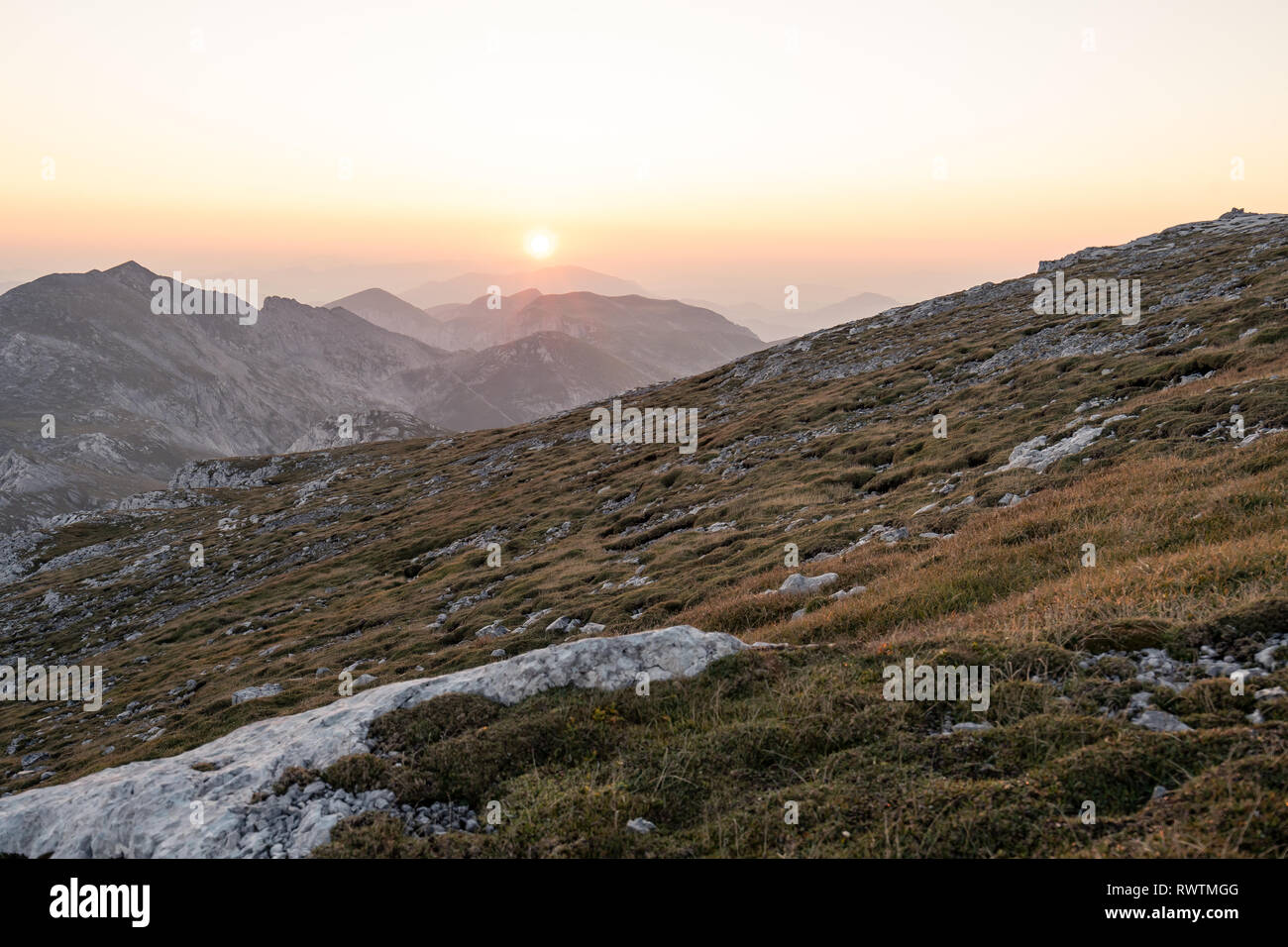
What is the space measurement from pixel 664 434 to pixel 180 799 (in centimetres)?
6272

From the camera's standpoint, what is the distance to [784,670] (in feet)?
38.2

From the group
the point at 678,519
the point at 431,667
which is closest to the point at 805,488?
the point at 678,519

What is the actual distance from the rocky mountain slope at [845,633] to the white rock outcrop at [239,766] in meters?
0.13

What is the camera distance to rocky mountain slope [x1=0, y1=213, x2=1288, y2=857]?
25.3ft

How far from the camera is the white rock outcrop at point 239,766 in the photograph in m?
9.13

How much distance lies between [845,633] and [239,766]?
11586 mm

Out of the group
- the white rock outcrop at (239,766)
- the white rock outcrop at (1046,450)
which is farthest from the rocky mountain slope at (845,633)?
the white rock outcrop at (1046,450)

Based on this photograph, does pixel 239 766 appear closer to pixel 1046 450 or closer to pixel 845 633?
pixel 845 633

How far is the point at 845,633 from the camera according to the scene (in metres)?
14.6

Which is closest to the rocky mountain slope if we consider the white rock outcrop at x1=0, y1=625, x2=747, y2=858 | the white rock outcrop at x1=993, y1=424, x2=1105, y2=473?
the white rock outcrop at x1=0, y1=625, x2=747, y2=858

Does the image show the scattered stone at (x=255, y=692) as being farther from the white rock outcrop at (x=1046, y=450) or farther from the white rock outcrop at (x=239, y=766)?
the white rock outcrop at (x=1046, y=450)

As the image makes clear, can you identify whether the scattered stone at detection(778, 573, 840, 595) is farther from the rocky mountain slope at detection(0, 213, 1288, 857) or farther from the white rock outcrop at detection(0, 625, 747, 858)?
the white rock outcrop at detection(0, 625, 747, 858)

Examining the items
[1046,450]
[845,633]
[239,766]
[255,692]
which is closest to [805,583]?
[845,633]
